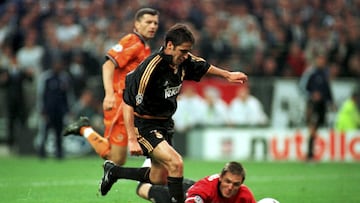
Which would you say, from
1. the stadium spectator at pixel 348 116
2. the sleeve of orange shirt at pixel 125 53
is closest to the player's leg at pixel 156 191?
the sleeve of orange shirt at pixel 125 53

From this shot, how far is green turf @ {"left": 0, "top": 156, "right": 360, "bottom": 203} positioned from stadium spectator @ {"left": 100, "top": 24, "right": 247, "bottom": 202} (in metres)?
1.76

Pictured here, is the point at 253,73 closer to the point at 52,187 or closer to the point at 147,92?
the point at 52,187

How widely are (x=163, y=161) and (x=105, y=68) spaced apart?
2.55 meters

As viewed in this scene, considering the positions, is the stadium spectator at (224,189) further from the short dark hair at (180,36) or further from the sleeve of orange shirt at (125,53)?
the sleeve of orange shirt at (125,53)

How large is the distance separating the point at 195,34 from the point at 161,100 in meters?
14.6

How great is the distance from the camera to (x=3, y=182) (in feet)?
46.1

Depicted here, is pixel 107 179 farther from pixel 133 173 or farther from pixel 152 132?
pixel 152 132

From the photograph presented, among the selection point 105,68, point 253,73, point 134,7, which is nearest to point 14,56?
point 134,7

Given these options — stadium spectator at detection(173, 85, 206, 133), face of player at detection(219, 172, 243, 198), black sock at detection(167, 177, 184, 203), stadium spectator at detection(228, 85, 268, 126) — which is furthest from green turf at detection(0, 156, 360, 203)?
stadium spectator at detection(228, 85, 268, 126)

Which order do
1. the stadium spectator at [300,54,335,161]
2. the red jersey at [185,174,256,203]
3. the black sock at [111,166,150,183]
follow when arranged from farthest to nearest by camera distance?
the stadium spectator at [300,54,335,161] → the black sock at [111,166,150,183] → the red jersey at [185,174,256,203]

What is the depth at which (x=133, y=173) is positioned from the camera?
1034cm

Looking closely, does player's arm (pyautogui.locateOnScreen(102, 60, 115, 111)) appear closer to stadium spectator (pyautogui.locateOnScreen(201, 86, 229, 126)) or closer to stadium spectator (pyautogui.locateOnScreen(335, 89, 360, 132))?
stadium spectator (pyautogui.locateOnScreen(201, 86, 229, 126))

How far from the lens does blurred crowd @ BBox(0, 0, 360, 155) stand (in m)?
22.9

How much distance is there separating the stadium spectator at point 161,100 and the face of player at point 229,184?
0.49 meters
